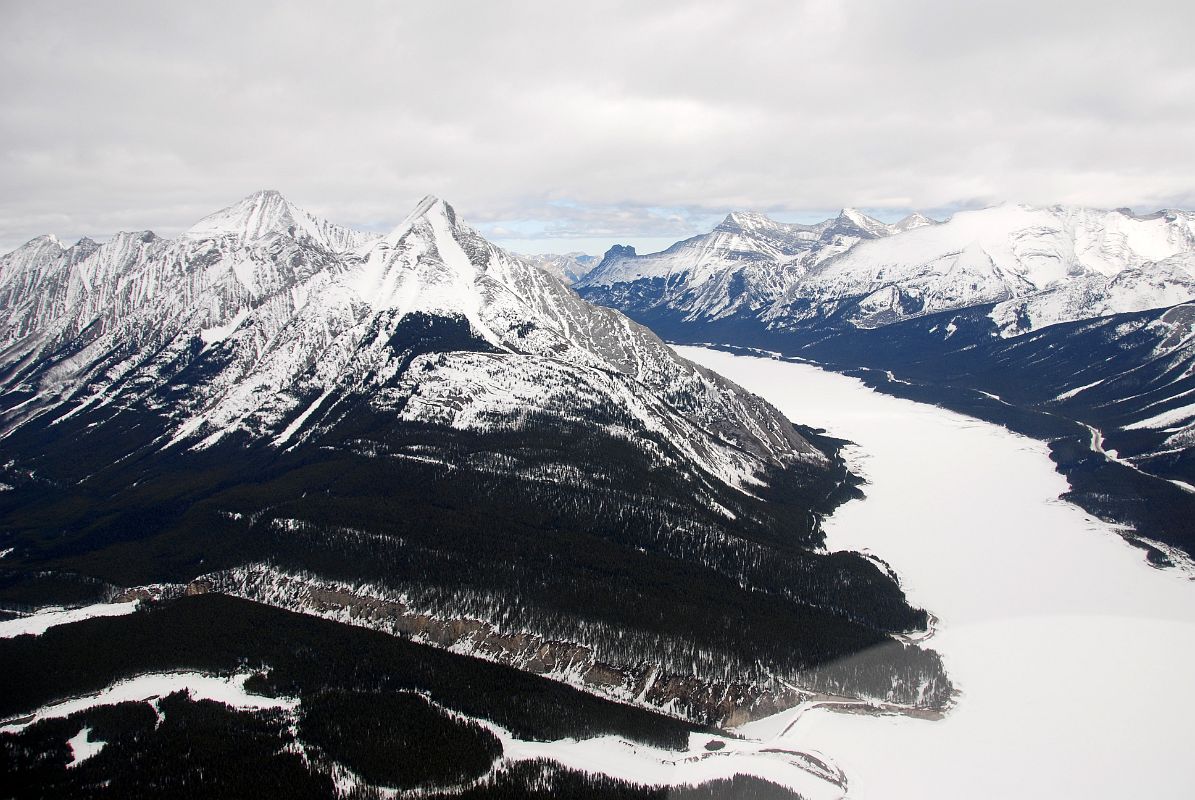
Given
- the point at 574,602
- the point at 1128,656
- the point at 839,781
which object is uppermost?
the point at 1128,656

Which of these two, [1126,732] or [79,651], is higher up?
[1126,732]

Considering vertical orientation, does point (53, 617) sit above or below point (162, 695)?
below

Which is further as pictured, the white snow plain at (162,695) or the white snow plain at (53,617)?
the white snow plain at (53,617)

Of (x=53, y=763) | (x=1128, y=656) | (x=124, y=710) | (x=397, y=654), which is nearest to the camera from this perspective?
(x=53, y=763)

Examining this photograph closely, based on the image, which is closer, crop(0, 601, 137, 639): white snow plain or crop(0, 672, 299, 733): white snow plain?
crop(0, 672, 299, 733): white snow plain

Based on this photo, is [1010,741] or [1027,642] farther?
[1027,642]

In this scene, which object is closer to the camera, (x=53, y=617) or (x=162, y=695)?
(x=162, y=695)

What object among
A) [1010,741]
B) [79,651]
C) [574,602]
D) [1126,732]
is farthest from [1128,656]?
[79,651]

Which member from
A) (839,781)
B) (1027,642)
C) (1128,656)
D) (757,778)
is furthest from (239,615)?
(1128,656)

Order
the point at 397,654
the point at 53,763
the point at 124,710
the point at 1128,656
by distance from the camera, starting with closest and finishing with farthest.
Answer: the point at 53,763, the point at 124,710, the point at 397,654, the point at 1128,656

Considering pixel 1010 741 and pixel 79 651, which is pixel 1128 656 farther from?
pixel 79 651
